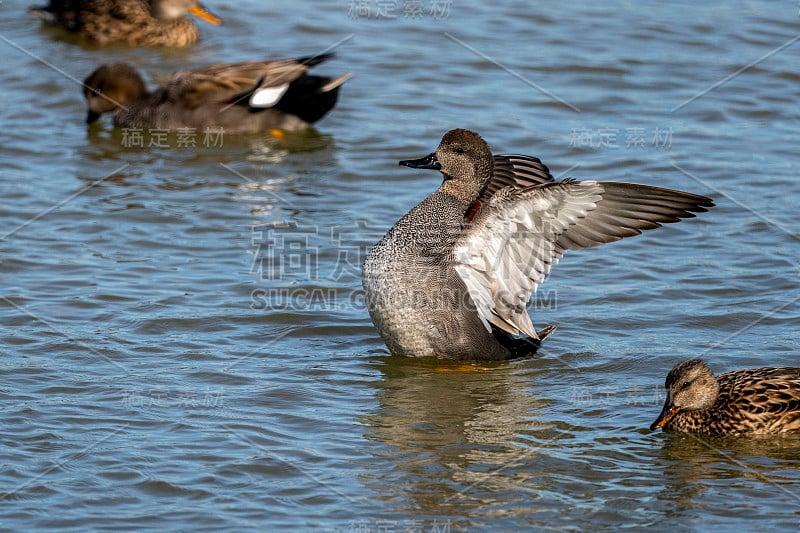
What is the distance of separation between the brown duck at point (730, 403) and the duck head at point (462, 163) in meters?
1.72

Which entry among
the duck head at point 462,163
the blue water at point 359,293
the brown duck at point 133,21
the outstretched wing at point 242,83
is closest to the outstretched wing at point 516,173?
the duck head at point 462,163

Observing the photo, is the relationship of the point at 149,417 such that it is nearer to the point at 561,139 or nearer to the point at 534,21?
the point at 561,139

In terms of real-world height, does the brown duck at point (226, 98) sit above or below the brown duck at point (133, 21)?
below

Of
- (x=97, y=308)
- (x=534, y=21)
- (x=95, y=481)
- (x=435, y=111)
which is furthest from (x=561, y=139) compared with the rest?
(x=95, y=481)

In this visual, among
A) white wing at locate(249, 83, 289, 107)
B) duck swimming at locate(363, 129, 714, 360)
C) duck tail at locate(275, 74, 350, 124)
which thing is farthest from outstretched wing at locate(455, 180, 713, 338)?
duck tail at locate(275, 74, 350, 124)

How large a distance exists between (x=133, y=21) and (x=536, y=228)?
8108 mm

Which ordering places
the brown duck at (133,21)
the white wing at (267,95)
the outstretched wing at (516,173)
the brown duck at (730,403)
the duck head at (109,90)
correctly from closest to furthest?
the brown duck at (730,403) < the outstretched wing at (516,173) < the white wing at (267,95) < the duck head at (109,90) < the brown duck at (133,21)

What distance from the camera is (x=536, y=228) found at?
20.7ft

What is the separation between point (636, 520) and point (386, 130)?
6491mm

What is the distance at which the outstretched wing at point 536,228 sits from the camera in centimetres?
611

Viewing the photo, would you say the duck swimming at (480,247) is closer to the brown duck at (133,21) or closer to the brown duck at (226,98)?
the brown duck at (226,98)

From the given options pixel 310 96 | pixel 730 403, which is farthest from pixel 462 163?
pixel 310 96

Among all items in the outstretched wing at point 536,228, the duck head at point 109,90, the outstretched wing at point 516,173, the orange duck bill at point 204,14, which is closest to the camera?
the outstretched wing at point 536,228

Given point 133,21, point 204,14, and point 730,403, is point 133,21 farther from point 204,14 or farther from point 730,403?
point 730,403
